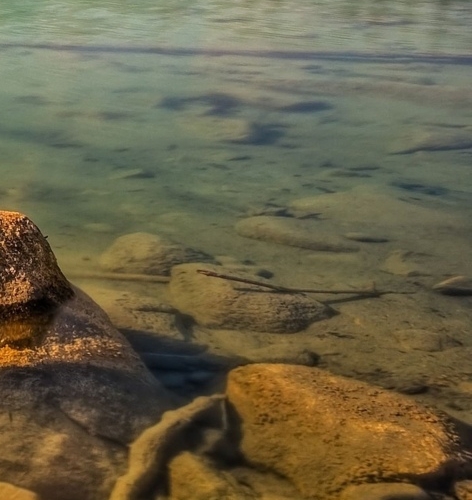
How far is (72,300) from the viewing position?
9.00 feet

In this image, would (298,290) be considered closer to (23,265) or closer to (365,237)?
(365,237)

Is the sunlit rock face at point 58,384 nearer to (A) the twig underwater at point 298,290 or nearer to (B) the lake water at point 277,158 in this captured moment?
(B) the lake water at point 277,158

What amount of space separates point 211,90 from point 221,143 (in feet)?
5.46

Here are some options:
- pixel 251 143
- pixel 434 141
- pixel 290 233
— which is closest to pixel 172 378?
pixel 290 233

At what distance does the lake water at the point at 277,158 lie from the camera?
11.1 ft

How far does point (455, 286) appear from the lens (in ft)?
11.7

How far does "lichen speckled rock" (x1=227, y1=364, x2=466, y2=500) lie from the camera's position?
2213mm

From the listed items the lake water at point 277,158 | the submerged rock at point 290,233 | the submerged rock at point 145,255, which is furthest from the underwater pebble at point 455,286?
the submerged rock at point 145,255

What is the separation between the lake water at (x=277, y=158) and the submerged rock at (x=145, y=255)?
8cm

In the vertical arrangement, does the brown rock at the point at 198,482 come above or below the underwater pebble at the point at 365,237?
above

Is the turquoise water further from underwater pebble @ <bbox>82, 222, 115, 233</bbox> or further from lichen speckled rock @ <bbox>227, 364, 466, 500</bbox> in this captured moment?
lichen speckled rock @ <bbox>227, 364, 466, 500</bbox>

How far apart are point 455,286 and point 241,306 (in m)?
0.92

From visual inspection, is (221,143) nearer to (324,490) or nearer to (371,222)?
(371,222)

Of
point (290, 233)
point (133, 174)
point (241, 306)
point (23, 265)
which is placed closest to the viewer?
point (23, 265)
